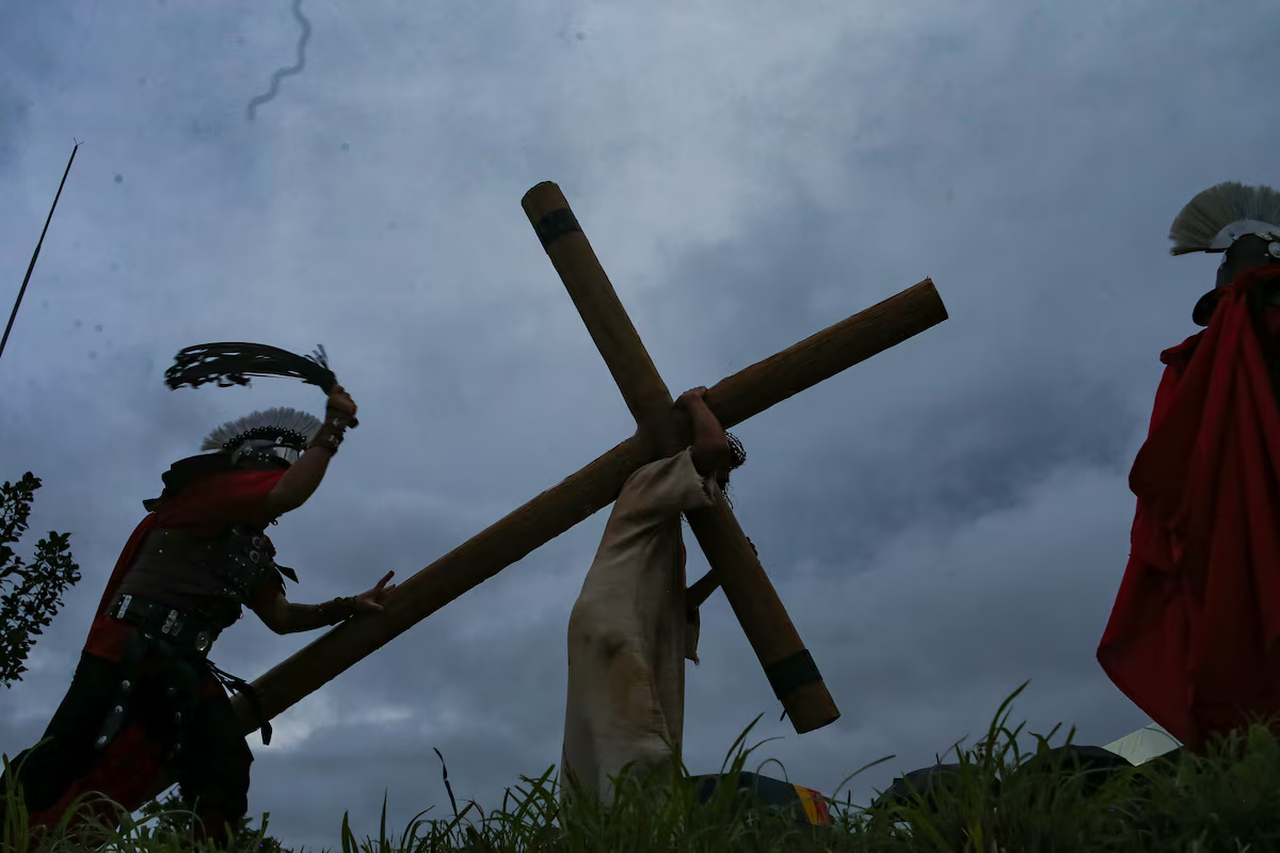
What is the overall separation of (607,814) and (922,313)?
2709mm

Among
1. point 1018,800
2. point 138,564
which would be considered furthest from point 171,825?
point 1018,800

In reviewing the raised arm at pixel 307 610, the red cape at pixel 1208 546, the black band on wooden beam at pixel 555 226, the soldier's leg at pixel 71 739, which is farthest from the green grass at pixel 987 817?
the black band on wooden beam at pixel 555 226

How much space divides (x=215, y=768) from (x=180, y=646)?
48 centimetres

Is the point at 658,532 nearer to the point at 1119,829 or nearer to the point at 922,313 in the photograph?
the point at 922,313

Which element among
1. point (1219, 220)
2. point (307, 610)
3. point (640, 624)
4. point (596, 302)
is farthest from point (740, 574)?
point (1219, 220)

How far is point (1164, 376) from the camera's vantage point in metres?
4.10

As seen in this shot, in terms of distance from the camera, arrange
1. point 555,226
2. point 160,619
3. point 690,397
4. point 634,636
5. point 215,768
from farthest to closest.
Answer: point 555,226 → point 690,397 → point 160,619 → point 215,768 → point 634,636

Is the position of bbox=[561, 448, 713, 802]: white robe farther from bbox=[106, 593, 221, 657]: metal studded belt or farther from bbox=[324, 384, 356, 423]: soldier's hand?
bbox=[106, 593, 221, 657]: metal studded belt

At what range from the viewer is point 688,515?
15.1 feet

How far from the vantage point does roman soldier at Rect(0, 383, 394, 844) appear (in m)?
4.04

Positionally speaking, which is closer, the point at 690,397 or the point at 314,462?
the point at 314,462

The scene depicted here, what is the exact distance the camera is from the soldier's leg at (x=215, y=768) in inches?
160

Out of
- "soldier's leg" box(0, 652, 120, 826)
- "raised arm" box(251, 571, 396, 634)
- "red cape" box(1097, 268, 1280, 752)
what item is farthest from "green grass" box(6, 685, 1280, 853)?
"raised arm" box(251, 571, 396, 634)

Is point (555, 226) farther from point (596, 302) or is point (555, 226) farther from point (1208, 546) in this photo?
point (1208, 546)
